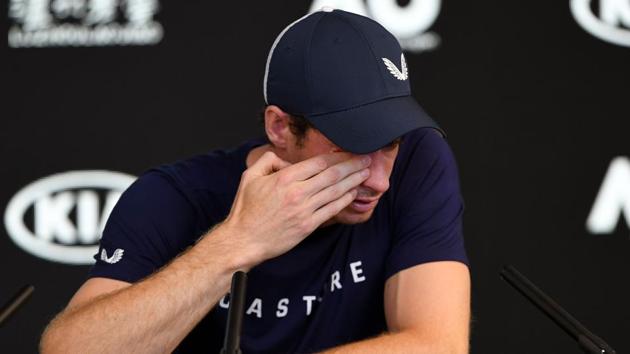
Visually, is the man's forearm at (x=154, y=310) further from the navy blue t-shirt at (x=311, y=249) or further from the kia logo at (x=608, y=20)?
the kia logo at (x=608, y=20)

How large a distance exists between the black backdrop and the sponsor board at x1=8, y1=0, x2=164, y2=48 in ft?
0.06

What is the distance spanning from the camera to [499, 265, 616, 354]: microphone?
4.45ft

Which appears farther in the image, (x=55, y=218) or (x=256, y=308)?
(x=55, y=218)

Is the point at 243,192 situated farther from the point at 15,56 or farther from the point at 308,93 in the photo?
the point at 15,56

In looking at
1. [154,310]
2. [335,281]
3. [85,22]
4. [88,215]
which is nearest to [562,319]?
[335,281]

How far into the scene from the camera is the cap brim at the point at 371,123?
1.65 m

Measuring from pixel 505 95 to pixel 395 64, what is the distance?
2.75 ft

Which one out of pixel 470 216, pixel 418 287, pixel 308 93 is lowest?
pixel 470 216

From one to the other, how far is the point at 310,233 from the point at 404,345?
24 cm

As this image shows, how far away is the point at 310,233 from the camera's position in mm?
1753

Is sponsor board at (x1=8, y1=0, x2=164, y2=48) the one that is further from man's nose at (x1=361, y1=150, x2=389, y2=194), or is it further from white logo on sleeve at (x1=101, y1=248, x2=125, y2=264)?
man's nose at (x1=361, y1=150, x2=389, y2=194)

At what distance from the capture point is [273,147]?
1.89 metres

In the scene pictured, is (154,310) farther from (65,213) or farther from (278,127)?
(65,213)

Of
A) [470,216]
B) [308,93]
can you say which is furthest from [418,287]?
[470,216]
